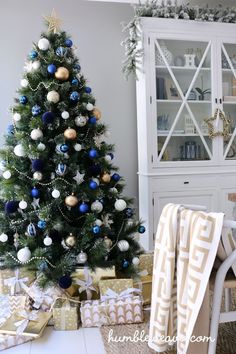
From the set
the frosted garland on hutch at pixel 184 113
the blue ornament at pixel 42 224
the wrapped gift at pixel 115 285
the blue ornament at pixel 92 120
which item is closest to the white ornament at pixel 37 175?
the blue ornament at pixel 42 224

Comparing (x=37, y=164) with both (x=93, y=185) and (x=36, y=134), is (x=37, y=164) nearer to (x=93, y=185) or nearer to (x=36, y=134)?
(x=36, y=134)

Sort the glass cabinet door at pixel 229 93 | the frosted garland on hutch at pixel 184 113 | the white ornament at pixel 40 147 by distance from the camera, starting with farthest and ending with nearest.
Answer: the glass cabinet door at pixel 229 93 < the frosted garland on hutch at pixel 184 113 < the white ornament at pixel 40 147

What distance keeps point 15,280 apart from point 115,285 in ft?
2.00

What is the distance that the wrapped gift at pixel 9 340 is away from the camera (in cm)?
161

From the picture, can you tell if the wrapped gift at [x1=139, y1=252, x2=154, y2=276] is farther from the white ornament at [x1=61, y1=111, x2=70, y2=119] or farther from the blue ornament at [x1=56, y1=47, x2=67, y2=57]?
the blue ornament at [x1=56, y1=47, x2=67, y2=57]

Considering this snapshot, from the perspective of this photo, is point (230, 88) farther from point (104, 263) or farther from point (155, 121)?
point (104, 263)

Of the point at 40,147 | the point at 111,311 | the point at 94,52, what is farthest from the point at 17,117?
the point at 94,52

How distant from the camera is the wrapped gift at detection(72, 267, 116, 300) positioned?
1.96 meters

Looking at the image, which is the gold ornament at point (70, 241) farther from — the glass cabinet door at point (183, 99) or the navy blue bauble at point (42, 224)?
the glass cabinet door at point (183, 99)

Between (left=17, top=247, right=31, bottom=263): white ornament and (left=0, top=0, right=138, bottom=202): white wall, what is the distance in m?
1.72

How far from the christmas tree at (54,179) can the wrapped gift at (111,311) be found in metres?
0.19

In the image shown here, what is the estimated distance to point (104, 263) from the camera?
1.96 m

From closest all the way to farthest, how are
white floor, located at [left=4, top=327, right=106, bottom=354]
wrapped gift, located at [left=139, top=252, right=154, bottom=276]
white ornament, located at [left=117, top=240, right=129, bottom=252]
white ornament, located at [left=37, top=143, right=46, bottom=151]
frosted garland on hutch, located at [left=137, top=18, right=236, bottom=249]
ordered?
white floor, located at [left=4, top=327, right=106, bottom=354] < white ornament, located at [left=37, top=143, right=46, bottom=151] < white ornament, located at [left=117, top=240, right=129, bottom=252] < wrapped gift, located at [left=139, top=252, right=154, bottom=276] < frosted garland on hutch, located at [left=137, top=18, right=236, bottom=249]

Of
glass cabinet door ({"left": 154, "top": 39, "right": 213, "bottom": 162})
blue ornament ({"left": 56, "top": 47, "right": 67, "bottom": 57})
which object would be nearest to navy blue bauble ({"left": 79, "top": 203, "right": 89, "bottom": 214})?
blue ornament ({"left": 56, "top": 47, "right": 67, "bottom": 57})
